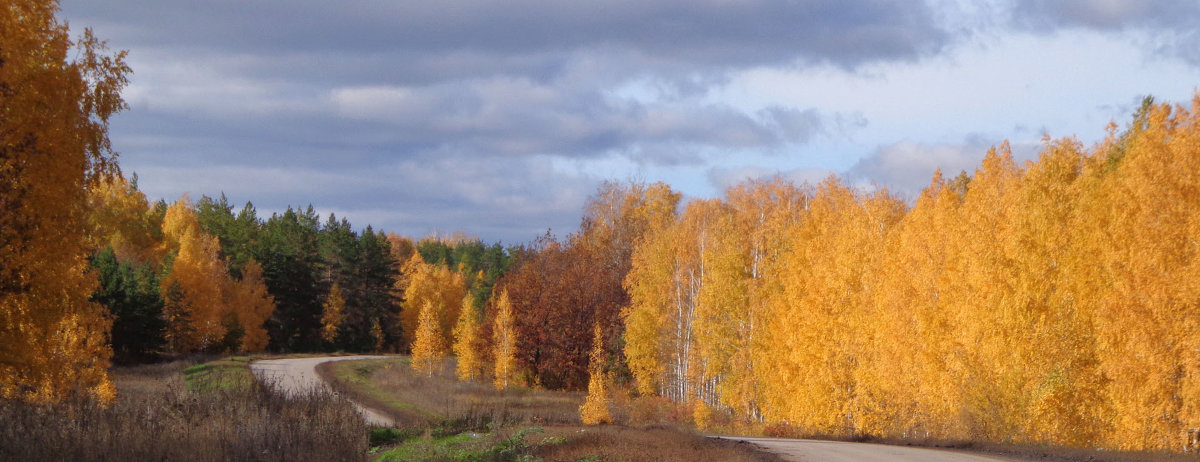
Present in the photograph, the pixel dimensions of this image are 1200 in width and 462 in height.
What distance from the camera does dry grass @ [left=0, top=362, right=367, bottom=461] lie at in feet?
38.6

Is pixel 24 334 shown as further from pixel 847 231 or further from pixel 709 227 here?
pixel 709 227

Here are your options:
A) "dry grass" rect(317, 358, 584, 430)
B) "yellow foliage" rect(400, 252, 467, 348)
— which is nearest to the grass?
"dry grass" rect(317, 358, 584, 430)

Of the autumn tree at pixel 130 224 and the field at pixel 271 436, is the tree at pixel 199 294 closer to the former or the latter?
the autumn tree at pixel 130 224

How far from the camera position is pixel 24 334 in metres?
15.4

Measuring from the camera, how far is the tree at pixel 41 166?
1413 cm

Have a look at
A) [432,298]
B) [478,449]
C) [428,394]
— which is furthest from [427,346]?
[478,449]

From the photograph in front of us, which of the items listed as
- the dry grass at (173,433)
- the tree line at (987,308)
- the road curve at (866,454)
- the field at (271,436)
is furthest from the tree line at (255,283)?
the road curve at (866,454)

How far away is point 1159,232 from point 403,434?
19.7 meters

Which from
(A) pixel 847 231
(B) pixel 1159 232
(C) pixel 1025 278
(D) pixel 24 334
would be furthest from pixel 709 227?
(D) pixel 24 334

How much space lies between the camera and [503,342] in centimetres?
5672

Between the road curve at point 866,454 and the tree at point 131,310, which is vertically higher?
the tree at point 131,310

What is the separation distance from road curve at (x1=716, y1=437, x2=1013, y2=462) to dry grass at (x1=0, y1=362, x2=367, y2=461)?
30.0 ft

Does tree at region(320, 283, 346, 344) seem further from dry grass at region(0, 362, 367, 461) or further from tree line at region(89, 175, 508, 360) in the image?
dry grass at region(0, 362, 367, 461)

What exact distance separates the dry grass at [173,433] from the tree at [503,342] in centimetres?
3936
